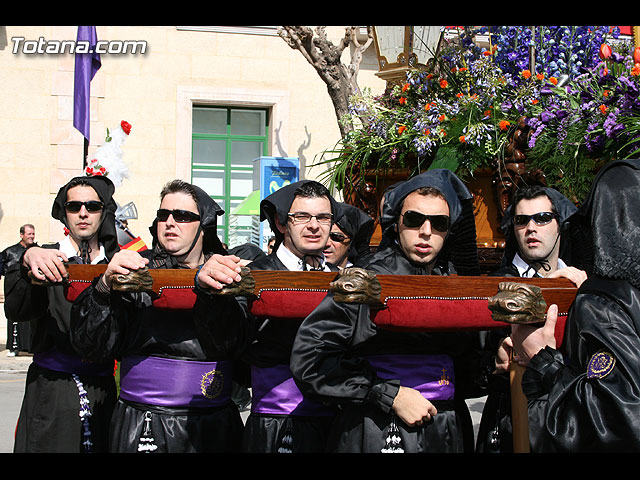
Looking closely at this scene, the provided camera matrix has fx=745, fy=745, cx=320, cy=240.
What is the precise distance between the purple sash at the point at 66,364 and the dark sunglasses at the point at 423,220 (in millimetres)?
1796

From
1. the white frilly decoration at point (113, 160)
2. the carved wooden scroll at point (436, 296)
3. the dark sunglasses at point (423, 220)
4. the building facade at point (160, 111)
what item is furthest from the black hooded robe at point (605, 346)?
the building facade at point (160, 111)

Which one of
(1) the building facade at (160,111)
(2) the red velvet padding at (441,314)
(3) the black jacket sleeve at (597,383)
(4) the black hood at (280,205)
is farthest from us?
(1) the building facade at (160,111)

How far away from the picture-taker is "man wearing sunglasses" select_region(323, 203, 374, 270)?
436cm

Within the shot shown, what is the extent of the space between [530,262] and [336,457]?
178 cm

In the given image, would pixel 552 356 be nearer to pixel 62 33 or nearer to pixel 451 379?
pixel 451 379

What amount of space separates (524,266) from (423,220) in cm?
114

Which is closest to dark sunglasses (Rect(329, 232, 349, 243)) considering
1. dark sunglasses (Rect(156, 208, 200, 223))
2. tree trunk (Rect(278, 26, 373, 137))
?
dark sunglasses (Rect(156, 208, 200, 223))

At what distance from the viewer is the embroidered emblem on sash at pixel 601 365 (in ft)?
6.70

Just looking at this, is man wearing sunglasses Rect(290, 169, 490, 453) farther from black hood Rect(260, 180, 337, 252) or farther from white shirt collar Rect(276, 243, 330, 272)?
black hood Rect(260, 180, 337, 252)

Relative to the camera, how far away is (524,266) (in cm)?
384

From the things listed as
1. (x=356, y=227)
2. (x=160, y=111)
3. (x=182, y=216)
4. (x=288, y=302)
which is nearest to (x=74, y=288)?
(x=182, y=216)

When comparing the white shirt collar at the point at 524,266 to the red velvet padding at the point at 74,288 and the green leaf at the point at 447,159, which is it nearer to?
the green leaf at the point at 447,159

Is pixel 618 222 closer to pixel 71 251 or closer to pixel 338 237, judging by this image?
pixel 338 237

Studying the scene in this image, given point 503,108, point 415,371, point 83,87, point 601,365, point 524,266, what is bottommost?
point 415,371
